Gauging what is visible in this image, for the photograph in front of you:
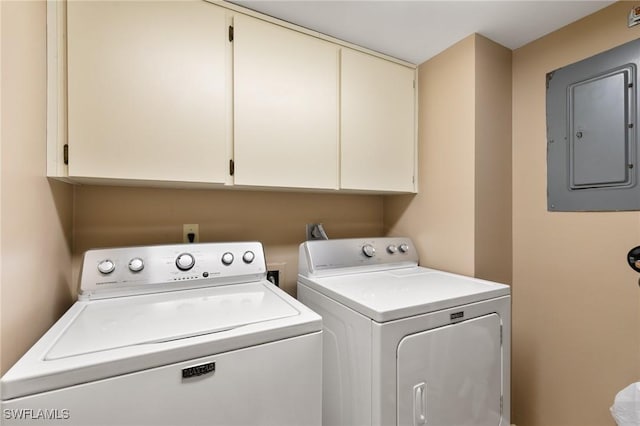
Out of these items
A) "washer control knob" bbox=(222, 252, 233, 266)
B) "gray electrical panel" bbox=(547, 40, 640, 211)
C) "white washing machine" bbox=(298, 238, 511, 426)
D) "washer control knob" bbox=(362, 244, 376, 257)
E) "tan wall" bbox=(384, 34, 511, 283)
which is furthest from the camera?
"washer control knob" bbox=(362, 244, 376, 257)

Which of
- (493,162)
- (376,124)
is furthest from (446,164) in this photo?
(376,124)

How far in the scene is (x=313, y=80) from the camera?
1479 mm

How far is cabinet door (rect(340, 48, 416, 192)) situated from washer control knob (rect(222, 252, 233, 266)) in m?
0.70

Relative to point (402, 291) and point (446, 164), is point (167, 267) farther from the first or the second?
point (446, 164)

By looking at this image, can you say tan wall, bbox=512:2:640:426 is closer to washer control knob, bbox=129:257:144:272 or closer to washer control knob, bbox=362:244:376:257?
washer control knob, bbox=362:244:376:257

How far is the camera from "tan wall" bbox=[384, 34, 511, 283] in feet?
5.03

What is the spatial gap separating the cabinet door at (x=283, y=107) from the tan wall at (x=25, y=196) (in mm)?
662

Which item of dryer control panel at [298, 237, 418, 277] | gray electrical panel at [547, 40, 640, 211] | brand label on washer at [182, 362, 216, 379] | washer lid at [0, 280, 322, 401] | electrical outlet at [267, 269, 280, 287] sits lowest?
brand label on washer at [182, 362, 216, 379]

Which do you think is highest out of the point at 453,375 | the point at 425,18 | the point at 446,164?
the point at 425,18

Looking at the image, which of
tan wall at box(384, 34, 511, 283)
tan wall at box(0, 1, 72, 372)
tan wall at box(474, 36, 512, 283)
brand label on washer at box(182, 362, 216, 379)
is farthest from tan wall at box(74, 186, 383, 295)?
brand label on washer at box(182, 362, 216, 379)

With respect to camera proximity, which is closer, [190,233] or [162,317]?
[162,317]

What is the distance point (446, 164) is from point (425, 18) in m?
0.76

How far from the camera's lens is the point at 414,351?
1059 mm

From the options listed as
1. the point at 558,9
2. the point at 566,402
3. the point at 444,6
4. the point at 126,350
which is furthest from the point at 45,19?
the point at 566,402
